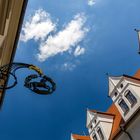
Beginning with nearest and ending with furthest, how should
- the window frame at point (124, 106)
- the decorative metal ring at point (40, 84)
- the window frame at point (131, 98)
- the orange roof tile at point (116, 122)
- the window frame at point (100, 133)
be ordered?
the decorative metal ring at point (40, 84), the window frame at point (131, 98), the window frame at point (124, 106), the orange roof tile at point (116, 122), the window frame at point (100, 133)

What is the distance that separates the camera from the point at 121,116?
23547mm

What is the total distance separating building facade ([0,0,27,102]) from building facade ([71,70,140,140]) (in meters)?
10.4

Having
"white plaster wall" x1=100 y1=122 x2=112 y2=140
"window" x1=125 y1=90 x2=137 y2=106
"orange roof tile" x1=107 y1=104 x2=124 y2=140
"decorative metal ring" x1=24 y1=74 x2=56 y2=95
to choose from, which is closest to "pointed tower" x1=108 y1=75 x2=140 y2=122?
"window" x1=125 y1=90 x2=137 y2=106

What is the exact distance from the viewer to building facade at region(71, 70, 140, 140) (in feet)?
65.3

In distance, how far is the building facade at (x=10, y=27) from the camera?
10.2 metres

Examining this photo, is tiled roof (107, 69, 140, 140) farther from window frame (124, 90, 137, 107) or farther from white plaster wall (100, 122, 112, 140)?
window frame (124, 90, 137, 107)

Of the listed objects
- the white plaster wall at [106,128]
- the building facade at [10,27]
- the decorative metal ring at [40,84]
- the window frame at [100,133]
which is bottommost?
the window frame at [100,133]

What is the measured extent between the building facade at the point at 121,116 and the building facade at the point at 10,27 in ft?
34.0

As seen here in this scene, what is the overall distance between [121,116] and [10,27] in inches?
574

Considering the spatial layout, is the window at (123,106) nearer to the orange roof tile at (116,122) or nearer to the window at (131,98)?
the window at (131,98)

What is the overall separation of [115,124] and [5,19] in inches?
640

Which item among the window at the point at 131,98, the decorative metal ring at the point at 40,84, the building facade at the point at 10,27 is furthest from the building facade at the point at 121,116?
the decorative metal ring at the point at 40,84

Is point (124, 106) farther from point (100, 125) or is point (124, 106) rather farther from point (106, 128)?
point (100, 125)

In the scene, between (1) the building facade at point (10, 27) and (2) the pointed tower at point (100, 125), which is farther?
(2) the pointed tower at point (100, 125)
